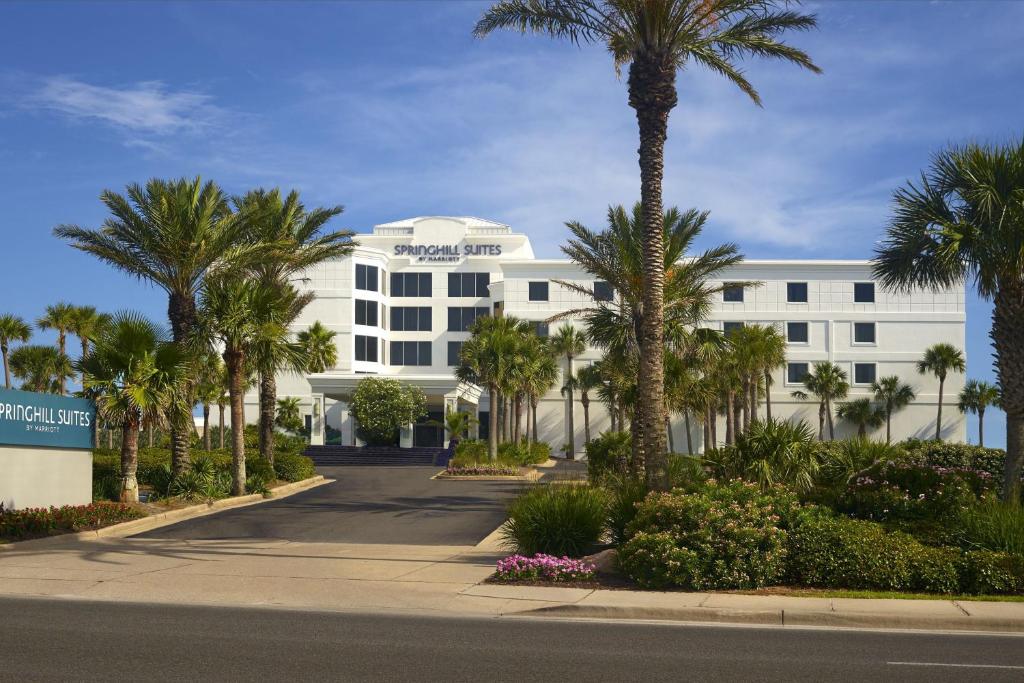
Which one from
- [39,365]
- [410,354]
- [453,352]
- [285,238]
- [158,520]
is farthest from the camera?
[410,354]

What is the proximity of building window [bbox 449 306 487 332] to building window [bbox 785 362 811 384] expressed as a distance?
2171cm

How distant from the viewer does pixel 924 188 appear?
Answer: 68.5 ft

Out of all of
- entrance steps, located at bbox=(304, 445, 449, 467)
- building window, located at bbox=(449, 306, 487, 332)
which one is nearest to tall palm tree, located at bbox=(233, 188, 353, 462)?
entrance steps, located at bbox=(304, 445, 449, 467)

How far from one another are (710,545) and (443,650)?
19.0ft

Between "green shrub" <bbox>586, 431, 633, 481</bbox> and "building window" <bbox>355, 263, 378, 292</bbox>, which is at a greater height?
"building window" <bbox>355, 263, 378, 292</bbox>

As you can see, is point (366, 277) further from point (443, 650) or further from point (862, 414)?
point (443, 650)

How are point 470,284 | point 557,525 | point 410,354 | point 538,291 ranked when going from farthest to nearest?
point 470,284 < point 410,354 < point 538,291 < point 557,525

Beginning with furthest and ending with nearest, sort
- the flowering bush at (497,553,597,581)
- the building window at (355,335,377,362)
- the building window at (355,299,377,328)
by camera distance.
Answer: the building window at (355,299,377,328) → the building window at (355,335,377,362) → the flowering bush at (497,553,597,581)

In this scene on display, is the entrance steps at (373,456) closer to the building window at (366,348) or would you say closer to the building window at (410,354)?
the building window at (366,348)

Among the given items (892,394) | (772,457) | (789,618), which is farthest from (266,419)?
(892,394)

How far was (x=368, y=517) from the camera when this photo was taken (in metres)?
26.2

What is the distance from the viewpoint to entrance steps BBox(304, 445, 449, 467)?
54.6 m

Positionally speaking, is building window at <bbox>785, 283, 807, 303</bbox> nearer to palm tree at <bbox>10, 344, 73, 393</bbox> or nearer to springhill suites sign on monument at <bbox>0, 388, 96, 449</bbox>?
palm tree at <bbox>10, 344, 73, 393</bbox>

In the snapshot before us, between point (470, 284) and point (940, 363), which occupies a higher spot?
point (470, 284)
